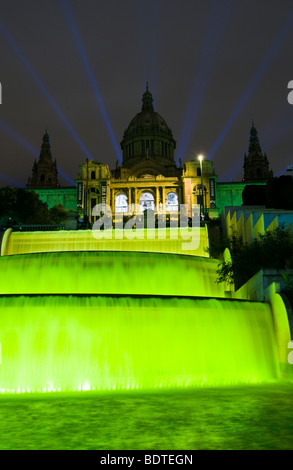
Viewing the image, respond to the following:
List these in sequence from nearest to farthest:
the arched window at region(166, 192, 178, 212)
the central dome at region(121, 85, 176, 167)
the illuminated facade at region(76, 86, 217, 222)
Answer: the illuminated facade at region(76, 86, 217, 222) < the arched window at region(166, 192, 178, 212) < the central dome at region(121, 85, 176, 167)

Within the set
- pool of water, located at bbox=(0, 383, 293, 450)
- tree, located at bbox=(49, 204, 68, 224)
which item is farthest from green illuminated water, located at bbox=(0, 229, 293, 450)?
tree, located at bbox=(49, 204, 68, 224)

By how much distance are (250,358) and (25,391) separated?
4.68 metres

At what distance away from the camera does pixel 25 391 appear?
936 centimetres

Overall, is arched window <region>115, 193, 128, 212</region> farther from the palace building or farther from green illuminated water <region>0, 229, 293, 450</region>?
green illuminated water <region>0, 229, 293, 450</region>

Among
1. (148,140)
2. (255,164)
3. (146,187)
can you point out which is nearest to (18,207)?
(146,187)

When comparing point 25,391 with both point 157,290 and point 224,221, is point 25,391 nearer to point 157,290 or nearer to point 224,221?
point 157,290

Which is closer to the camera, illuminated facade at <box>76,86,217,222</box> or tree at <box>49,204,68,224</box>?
tree at <box>49,204,68,224</box>

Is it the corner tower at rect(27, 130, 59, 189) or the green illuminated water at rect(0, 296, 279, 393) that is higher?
the corner tower at rect(27, 130, 59, 189)

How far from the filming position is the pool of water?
17.4 ft

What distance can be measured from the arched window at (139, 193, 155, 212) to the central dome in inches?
714

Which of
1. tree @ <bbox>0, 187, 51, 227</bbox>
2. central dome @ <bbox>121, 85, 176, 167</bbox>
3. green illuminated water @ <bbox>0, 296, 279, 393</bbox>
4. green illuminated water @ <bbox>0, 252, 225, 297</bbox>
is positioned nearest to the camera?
green illuminated water @ <bbox>0, 296, 279, 393</bbox>

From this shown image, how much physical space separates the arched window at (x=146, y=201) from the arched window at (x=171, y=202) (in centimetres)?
249

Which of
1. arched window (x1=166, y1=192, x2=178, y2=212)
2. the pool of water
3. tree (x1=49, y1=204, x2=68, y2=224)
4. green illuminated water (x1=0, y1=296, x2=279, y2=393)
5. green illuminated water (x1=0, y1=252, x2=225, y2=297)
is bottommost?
the pool of water

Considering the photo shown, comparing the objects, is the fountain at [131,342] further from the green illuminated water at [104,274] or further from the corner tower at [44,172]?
the corner tower at [44,172]
